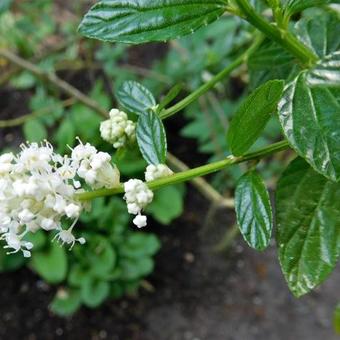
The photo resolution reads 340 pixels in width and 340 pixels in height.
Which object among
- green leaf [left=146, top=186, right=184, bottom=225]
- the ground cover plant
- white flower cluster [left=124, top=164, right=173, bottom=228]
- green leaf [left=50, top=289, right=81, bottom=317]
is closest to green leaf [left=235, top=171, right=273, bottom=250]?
the ground cover plant

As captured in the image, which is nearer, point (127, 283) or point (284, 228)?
point (284, 228)

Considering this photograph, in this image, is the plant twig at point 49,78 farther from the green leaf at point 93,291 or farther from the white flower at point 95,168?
the white flower at point 95,168

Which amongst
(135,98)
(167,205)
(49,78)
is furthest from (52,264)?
(135,98)

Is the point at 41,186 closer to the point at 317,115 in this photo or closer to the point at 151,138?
the point at 151,138

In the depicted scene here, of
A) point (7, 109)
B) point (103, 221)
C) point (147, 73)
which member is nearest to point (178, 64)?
point (147, 73)

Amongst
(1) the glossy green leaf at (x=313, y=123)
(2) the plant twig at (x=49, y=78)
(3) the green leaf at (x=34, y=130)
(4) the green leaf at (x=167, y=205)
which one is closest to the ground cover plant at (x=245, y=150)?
(1) the glossy green leaf at (x=313, y=123)

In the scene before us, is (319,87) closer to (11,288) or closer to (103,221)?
(103,221)

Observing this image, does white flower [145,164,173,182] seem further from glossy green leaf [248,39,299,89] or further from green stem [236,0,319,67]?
glossy green leaf [248,39,299,89]
